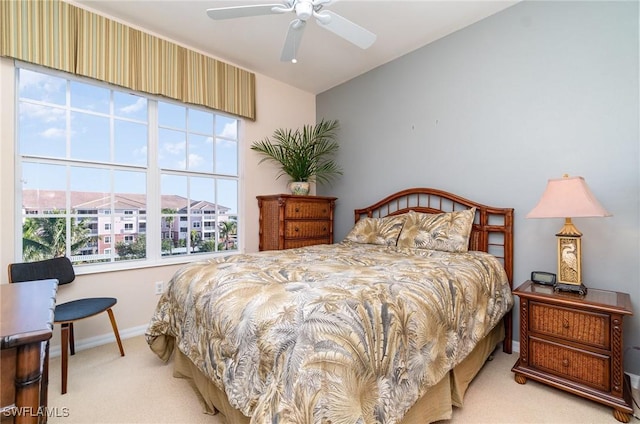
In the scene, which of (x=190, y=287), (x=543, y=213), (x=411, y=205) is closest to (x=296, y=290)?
(x=190, y=287)

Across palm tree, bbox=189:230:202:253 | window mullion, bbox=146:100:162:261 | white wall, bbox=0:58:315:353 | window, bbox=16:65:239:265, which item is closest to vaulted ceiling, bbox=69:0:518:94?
white wall, bbox=0:58:315:353

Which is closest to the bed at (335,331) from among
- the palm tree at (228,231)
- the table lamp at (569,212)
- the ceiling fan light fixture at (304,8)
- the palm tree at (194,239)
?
the table lamp at (569,212)

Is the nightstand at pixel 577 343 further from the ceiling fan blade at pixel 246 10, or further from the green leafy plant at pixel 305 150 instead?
the green leafy plant at pixel 305 150

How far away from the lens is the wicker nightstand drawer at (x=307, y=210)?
3428 mm

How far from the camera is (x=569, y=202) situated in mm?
1823

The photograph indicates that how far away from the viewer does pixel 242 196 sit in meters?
3.64

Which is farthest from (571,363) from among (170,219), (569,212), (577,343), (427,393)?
(170,219)

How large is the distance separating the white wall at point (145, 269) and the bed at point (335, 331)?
91 cm

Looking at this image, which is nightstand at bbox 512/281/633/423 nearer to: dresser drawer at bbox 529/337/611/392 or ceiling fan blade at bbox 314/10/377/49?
dresser drawer at bbox 529/337/611/392

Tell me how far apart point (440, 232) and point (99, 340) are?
10.2 feet

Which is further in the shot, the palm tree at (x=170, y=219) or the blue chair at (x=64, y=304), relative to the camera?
the palm tree at (x=170, y=219)

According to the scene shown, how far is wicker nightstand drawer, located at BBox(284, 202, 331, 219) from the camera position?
3.43 metres

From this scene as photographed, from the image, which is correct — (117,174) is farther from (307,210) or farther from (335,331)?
(335,331)

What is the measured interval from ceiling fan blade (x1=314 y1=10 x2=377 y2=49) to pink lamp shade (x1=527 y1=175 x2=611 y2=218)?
1.61 meters
